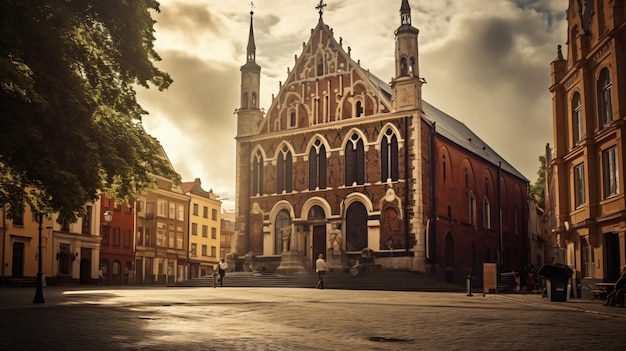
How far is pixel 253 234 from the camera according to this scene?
1954 inches

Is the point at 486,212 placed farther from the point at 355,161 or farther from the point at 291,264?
the point at 291,264

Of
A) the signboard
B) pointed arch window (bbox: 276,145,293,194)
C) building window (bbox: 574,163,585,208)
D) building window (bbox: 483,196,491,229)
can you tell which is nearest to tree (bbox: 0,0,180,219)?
the signboard

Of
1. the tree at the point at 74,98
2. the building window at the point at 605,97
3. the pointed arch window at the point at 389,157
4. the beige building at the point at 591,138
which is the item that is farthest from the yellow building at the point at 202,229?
the tree at the point at 74,98

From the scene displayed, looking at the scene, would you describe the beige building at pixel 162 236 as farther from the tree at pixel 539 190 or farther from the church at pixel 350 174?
the tree at pixel 539 190

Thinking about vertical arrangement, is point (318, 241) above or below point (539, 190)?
below

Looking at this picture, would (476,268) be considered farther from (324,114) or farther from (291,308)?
(291,308)

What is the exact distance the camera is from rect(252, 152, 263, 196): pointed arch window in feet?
164

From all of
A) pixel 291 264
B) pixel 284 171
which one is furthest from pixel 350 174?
pixel 291 264

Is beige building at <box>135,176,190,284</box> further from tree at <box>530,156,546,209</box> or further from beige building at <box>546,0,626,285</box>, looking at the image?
beige building at <box>546,0,626,285</box>

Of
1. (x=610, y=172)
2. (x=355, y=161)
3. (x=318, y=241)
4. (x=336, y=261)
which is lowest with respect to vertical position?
(x=336, y=261)

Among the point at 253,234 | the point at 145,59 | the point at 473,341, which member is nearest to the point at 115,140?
the point at 145,59

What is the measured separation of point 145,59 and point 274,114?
3130cm

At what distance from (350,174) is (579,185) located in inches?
718

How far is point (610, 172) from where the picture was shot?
26672 millimetres
